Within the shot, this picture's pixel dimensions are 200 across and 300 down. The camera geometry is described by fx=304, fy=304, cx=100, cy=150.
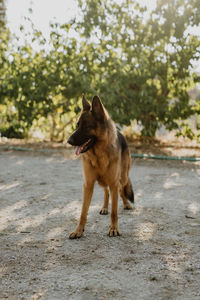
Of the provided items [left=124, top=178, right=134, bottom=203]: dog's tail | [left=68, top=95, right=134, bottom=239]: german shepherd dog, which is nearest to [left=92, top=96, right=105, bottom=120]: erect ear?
[left=68, top=95, right=134, bottom=239]: german shepherd dog

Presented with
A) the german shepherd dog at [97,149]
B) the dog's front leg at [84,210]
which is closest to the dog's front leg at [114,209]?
the german shepherd dog at [97,149]

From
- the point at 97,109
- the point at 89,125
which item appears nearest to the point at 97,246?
the point at 89,125

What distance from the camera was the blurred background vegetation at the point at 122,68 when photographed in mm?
9188

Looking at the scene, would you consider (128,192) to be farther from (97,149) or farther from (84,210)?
(97,149)

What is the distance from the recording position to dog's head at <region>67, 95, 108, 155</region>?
3252mm

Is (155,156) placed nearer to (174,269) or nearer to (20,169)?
(20,169)

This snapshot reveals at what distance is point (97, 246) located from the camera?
3377mm

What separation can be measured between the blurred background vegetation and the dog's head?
19.0 feet

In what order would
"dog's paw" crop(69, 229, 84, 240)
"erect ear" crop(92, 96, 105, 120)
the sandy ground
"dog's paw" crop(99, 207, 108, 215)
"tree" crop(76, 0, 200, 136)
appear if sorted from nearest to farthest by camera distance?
the sandy ground, "erect ear" crop(92, 96, 105, 120), "dog's paw" crop(69, 229, 84, 240), "dog's paw" crop(99, 207, 108, 215), "tree" crop(76, 0, 200, 136)

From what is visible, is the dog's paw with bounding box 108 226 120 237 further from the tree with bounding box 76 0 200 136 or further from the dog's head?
the tree with bounding box 76 0 200 136

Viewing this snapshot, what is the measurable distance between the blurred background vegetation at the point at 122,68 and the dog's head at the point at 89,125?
228 inches

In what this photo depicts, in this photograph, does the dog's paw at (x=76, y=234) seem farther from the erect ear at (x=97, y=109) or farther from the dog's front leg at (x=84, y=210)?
the erect ear at (x=97, y=109)

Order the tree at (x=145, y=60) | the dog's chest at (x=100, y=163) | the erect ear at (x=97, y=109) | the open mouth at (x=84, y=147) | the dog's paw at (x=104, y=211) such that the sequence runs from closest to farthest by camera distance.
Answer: the erect ear at (x=97, y=109) → the open mouth at (x=84, y=147) → the dog's chest at (x=100, y=163) → the dog's paw at (x=104, y=211) → the tree at (x=145, y=60)

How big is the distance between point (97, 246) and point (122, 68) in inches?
272
